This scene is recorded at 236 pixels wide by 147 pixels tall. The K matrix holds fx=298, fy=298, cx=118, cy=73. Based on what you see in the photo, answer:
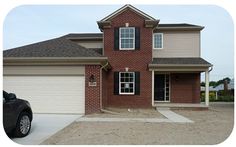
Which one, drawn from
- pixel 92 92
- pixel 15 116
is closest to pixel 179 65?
pixel 92 92

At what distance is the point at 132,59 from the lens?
19.1 m

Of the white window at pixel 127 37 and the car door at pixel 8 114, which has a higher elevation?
the white window at pixel 127 37

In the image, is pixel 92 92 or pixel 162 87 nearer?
pixel 92 92

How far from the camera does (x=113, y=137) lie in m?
8.96

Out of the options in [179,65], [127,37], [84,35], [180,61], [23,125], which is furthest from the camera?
[84,35]

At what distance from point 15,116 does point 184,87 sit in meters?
14.4

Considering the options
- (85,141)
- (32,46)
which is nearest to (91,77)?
(32,46)

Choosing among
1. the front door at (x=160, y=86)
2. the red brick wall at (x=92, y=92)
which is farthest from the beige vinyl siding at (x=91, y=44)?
the red brick wall at (x=92, y=92)

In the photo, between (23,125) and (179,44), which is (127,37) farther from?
(23,125)

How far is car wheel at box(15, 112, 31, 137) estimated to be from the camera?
28.3 ft

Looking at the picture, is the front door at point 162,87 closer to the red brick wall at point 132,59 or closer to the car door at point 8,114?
the red brick wall at point 132,59

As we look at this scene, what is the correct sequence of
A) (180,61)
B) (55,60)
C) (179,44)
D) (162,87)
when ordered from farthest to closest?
(162,87), (179,44), (180,61), (55,60)

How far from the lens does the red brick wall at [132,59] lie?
62.2 feet

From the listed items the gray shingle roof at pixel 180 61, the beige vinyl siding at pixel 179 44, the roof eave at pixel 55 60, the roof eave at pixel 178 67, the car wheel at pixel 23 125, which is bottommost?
the car wheel at pixel 23 125
